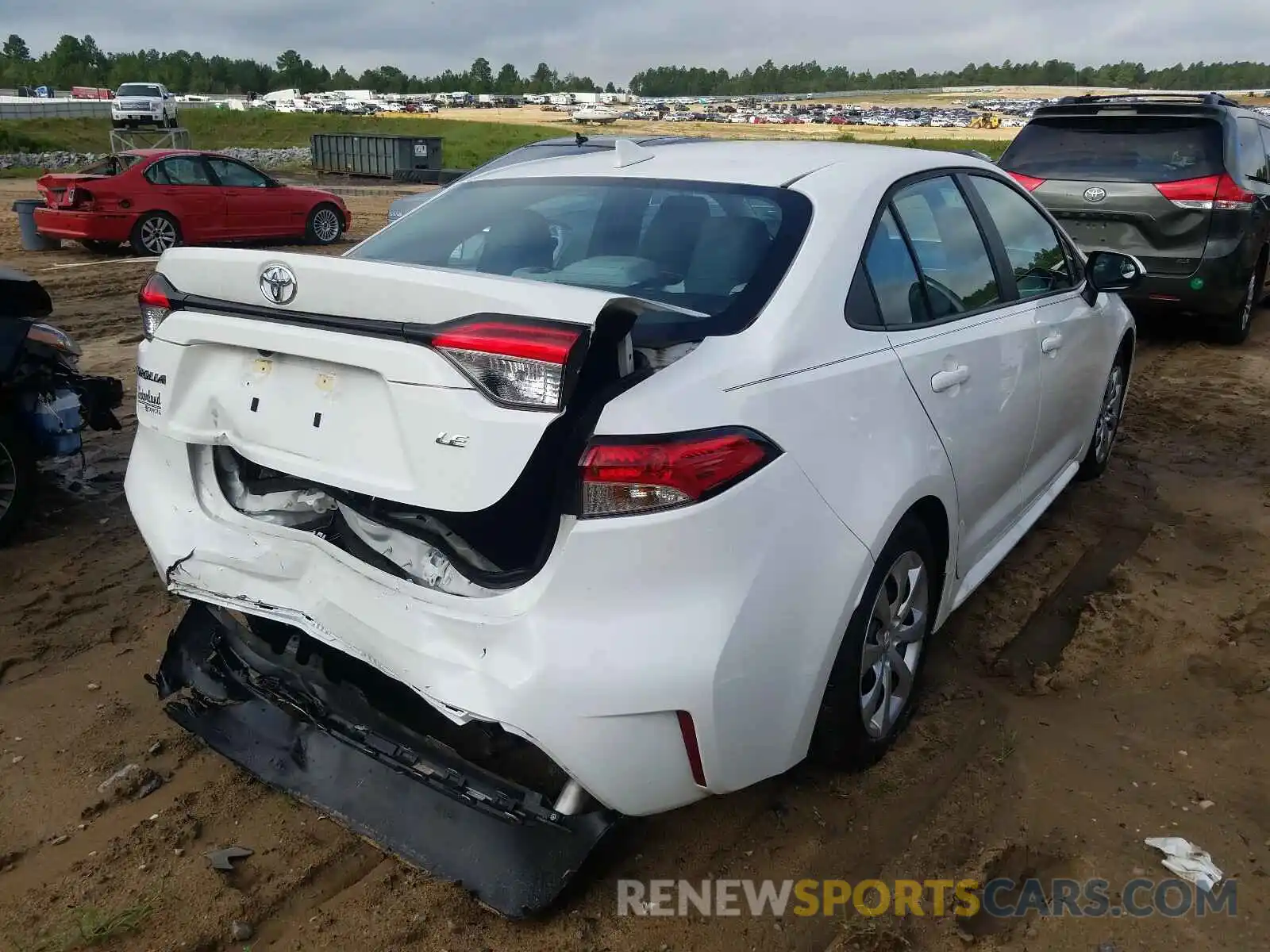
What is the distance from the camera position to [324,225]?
52.4ft

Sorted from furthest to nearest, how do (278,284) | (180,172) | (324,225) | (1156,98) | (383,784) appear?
(324,225), (180,172), (1156,98), (383,784), (278,284)

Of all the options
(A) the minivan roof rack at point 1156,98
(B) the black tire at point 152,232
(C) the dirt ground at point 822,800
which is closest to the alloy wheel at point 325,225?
Answer: (B) the black tire at point 152,232

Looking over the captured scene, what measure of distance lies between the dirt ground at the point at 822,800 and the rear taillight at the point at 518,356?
128 centimetres

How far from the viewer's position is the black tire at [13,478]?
4.64 metres

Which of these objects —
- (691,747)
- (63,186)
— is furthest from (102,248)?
(691,747)

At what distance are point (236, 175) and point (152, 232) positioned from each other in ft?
5.32

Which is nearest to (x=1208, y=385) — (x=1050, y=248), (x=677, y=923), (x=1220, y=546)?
(x=1220, y=546)

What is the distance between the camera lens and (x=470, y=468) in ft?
7.03

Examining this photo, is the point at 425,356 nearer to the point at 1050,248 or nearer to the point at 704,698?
the point at 704,698

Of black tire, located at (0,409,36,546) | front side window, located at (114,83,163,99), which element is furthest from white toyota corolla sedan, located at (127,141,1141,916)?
front side window, located at (114,83,163,99)

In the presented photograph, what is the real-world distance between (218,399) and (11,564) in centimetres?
257

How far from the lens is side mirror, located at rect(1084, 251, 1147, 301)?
458cm

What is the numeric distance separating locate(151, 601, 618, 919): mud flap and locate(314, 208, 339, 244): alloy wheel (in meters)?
14.0

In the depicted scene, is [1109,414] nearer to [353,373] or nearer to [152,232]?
[353,373]
